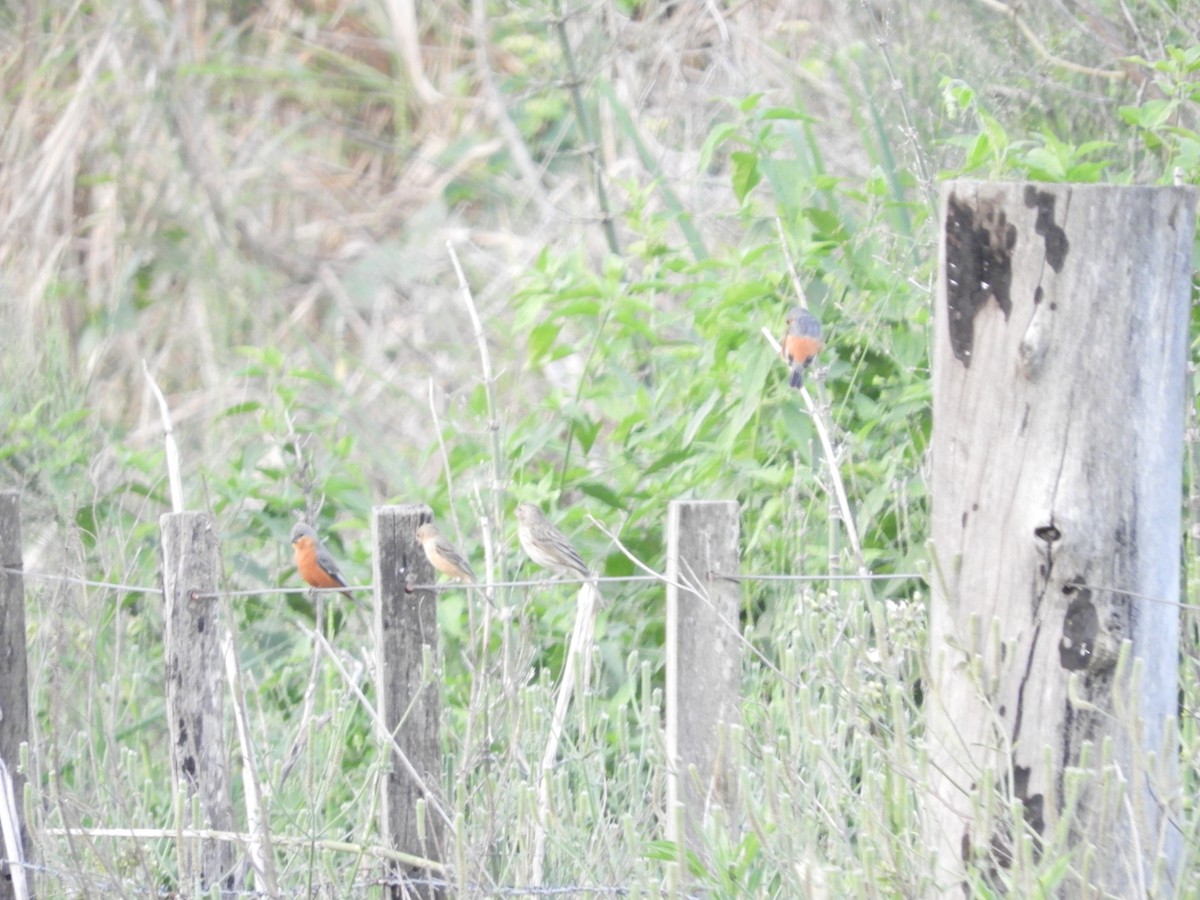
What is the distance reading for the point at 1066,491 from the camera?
2281mm

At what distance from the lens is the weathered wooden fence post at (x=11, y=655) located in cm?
351

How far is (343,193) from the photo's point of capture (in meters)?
11.4

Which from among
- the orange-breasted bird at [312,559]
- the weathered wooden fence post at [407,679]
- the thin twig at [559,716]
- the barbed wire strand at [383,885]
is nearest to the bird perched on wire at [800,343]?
the thin twig at [559,716]

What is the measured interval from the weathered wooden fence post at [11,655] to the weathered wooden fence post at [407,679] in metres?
0.96

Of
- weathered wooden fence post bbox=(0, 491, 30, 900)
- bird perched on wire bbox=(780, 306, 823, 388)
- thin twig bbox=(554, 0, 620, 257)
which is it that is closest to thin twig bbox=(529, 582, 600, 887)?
bird perched on wire bbox=(780, 306, 823, 388)

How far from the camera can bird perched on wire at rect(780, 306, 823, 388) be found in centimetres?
434

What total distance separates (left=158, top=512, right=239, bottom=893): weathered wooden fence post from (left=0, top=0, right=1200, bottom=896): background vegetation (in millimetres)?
189

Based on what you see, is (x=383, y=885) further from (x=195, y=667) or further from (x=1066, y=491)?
(x=1066, y=491)

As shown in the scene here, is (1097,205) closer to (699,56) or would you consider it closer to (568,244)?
(568,244)

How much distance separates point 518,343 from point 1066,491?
20.8 ft

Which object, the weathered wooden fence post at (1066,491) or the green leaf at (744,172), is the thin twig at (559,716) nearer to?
the weathered wooden fence post at (1066,491)

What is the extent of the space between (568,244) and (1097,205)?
22.2 ft

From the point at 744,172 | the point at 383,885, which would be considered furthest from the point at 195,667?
the point at 744,172

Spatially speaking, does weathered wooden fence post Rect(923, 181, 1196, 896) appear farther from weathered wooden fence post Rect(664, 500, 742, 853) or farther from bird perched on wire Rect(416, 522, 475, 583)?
bird perched on wire Rect(416, 522, 475, 583)
